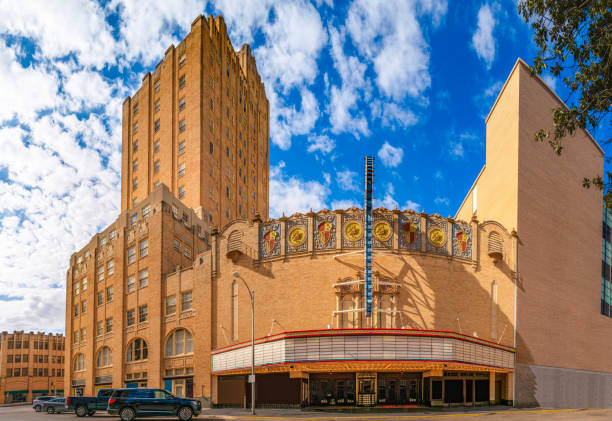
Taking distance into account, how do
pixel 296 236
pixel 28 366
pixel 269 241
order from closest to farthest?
pixel 296 236 → pixel 269 241 → pixel 28 366

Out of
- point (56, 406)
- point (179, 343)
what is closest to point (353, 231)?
point (179, 343)

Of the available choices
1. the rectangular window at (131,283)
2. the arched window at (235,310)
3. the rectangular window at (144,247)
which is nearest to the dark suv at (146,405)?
the arched window at (235,310)

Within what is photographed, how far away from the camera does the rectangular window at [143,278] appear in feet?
163

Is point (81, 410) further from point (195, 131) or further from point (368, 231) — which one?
point (195, 131)

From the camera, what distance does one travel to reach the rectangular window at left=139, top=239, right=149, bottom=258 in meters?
50.2

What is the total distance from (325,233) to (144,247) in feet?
68.0

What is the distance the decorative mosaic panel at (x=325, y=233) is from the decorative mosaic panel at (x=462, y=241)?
33.7 ft

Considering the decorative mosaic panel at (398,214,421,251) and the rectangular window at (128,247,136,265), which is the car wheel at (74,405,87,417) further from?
the decorative mosaic panel at (398,214,421,251)

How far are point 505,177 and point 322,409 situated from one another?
27774mm

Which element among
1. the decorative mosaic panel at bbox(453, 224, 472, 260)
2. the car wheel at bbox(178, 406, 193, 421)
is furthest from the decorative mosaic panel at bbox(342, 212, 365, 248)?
the car wheel at bbox(178, 406, 193, 421)

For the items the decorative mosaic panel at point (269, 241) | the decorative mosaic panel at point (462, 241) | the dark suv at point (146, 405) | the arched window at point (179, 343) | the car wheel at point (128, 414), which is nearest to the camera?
the car wheel at point (128, 414)

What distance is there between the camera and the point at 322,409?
3512 cm

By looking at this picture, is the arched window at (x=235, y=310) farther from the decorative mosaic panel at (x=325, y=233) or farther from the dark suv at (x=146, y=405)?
the dark suv at (x=146, y=405)

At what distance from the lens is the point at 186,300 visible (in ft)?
148
